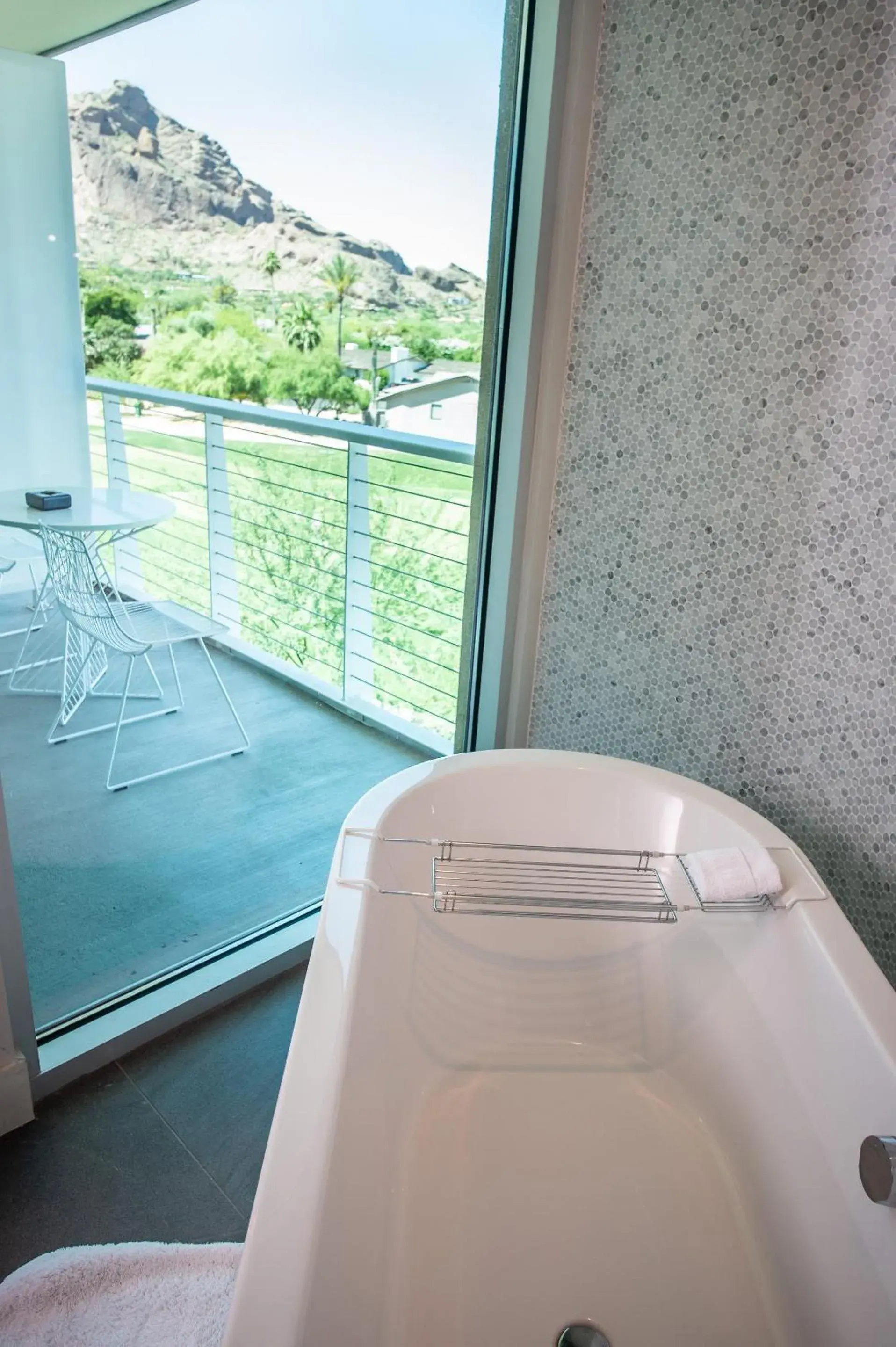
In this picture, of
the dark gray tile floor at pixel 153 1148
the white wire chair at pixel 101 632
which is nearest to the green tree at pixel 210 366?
the white wire chair at pixel 101 632

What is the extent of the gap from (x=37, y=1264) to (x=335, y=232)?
2276mm

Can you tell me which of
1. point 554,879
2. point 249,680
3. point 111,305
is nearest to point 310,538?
point 249,680

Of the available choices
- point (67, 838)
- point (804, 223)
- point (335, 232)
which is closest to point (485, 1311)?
point (67, 838)

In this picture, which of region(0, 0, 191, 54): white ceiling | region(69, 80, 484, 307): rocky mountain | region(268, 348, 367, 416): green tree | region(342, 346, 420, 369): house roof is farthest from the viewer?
region(342, 346, 420, 369): house roof

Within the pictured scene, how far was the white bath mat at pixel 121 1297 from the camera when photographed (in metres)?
1.38

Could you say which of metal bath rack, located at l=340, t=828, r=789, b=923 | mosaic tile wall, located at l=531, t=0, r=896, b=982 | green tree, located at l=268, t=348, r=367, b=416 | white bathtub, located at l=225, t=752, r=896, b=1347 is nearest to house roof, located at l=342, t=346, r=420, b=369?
green tree, located at l=268, t=348, r=367, b=416

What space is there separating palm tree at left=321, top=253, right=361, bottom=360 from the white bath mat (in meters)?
1.98

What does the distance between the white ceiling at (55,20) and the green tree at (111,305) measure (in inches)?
15.5

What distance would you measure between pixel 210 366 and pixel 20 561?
1.96ft

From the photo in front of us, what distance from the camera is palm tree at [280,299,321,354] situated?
2.19 meters

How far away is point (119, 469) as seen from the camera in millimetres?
1969

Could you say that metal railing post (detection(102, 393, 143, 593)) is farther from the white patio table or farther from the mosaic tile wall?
Answer: the mosaic tile wall

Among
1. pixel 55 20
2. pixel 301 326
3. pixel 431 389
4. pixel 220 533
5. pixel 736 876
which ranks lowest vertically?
pixel 736 876

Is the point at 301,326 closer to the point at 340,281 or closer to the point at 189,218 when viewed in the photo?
the point at 340,281
